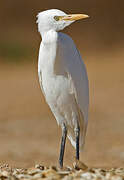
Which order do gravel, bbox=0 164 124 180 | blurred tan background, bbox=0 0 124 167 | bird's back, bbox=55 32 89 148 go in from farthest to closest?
blurred tan background, bbox=0 0 124 167
bird's back, bbox=55 32 89 148
gravel, bbox=0 164 124 180

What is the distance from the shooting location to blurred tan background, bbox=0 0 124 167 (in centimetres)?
1041

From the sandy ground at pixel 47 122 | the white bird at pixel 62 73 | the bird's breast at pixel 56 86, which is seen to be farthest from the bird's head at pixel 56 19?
the sandy ground at pixel 47 122

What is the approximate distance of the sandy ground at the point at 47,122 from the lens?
9.95 m

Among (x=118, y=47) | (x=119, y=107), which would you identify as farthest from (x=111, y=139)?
(x=118, y=47)

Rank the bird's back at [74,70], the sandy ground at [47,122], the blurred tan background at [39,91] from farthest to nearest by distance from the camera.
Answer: the blurred tan background at [39,91], the sandy ground at [47,122], the bird's back at [74,70]

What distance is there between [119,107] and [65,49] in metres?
9.24

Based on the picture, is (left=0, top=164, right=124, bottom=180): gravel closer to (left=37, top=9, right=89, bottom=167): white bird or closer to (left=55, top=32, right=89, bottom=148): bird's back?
(left=37, top=9, right=89, bottom=167): white bird

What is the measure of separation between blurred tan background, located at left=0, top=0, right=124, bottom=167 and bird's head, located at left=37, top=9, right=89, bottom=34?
11.4 ft

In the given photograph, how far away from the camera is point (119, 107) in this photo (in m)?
14.7

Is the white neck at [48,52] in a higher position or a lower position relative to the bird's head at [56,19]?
lower

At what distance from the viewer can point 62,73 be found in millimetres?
5754

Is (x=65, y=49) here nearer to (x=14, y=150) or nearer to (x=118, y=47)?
(x=14, y=150)

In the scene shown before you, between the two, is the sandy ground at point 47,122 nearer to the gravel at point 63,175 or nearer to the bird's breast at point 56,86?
the bird's breast at point 56,86

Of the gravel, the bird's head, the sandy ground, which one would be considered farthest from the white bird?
the sandy ground
